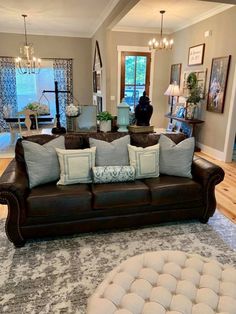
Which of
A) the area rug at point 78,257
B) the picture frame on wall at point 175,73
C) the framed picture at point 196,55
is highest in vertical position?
the framed picture at point 196,55

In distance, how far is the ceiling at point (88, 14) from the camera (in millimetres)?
4547

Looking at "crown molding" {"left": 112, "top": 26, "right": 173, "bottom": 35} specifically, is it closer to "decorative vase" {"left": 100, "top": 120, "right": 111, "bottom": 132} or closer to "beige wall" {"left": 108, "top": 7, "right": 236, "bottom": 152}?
"beige wall" {"left": 108, "top": 7, "right": 236, "bottom": 152}

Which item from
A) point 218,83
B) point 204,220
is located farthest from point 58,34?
point 204,220

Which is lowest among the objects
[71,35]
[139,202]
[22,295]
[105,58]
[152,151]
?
[22,295]

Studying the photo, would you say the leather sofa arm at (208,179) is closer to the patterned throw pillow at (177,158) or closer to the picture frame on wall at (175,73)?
the patterned throw pillow at (177,158)

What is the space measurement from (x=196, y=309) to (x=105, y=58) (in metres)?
5.16

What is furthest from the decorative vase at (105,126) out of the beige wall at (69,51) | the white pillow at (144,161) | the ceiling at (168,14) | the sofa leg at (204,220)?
the beige wall at (69,51)

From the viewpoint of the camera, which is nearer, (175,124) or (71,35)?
(175,124)

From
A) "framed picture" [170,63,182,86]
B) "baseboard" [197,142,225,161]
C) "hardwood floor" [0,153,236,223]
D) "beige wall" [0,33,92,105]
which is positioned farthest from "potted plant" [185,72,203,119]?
"beige wall" [0,33,92,105]

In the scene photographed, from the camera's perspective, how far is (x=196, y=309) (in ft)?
3.93

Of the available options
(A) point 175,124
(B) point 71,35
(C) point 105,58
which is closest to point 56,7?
(C) point 105,58

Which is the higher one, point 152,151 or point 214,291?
point 152,151

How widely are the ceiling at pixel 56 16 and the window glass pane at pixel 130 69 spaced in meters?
1.17

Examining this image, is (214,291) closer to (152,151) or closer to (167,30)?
(152,151)
